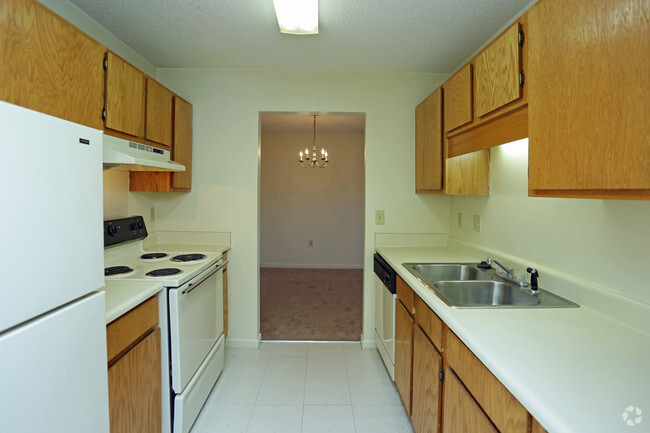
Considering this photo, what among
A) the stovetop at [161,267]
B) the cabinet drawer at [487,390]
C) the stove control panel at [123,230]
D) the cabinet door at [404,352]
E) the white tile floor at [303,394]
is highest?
the stove control panel at [123,230]

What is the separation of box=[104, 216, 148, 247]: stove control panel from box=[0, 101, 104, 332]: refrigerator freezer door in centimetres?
119

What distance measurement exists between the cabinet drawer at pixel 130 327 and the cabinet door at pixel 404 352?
52.6 inches

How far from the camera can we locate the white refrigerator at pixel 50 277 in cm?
72

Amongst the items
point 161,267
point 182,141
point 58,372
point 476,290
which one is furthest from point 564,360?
point 182,141

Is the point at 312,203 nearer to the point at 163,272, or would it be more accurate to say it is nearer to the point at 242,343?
the point at 242,343

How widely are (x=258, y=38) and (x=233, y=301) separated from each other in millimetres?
2091

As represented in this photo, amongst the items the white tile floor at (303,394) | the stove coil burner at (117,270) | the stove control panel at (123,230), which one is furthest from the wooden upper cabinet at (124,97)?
the white tile floor at (303,394)

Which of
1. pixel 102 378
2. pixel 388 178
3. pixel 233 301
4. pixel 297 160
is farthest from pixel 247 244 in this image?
pixel 297 160

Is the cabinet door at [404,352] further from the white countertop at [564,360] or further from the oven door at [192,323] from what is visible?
the oven door at [192,323]

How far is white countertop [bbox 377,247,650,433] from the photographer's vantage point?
0.69 metres

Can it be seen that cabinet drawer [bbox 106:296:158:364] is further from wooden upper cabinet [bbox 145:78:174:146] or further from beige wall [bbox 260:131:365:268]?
beige wall [bbox 260:131:365:268]

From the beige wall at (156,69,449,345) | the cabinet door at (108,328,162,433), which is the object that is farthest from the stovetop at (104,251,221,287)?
the beige wall at (156,69,449,345)

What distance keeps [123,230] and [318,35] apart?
1868 millimetres

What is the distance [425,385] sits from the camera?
155 centimetres
